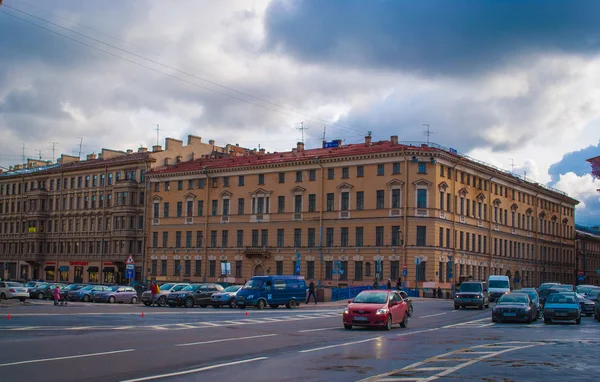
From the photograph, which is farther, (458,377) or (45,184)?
(45,184)

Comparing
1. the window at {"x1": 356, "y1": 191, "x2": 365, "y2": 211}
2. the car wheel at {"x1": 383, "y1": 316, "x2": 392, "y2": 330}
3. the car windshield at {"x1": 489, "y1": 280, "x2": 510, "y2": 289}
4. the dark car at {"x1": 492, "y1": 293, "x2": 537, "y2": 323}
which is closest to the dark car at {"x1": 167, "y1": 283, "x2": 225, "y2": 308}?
the dark car at {"x1": 492, "y1": 293, "x2": 537, "y2": 323}

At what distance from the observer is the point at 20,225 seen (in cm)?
9944

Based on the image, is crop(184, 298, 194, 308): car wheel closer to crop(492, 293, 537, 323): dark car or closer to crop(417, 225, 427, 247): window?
crop(492, 293, 537, 323): dark car

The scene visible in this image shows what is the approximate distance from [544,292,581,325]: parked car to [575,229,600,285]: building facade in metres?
82.1

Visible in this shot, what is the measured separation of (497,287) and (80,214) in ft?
189

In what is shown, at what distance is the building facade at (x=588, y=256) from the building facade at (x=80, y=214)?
195 feet

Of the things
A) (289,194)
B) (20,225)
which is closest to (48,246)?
(20,225)

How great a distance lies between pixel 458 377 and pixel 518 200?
76092 millimetres

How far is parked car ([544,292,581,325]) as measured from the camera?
31000 millimetres

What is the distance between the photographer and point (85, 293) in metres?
55.2

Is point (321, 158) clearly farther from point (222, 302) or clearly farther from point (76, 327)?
point (76, 327)

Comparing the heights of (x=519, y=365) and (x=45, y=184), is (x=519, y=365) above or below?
below

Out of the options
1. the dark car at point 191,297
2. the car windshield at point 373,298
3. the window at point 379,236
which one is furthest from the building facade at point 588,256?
the car windshield at point 373,298

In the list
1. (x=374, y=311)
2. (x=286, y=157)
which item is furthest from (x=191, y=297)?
(x=286, y=157)
